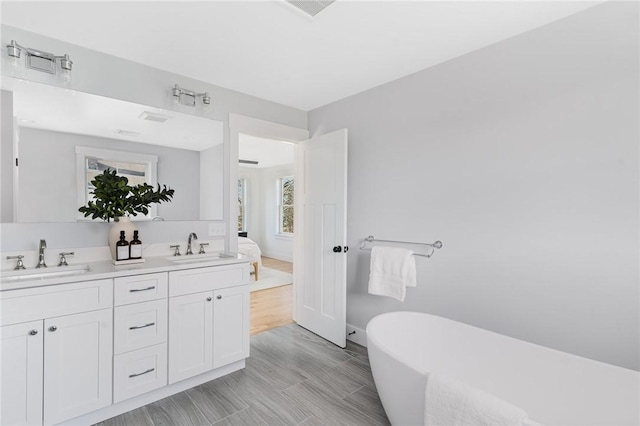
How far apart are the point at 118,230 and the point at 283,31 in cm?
177

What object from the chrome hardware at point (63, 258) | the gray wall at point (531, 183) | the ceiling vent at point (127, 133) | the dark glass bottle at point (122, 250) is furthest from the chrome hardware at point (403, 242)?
the chrome hardware at point (63, 258)

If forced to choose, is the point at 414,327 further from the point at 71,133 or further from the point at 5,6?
the point at 5,6

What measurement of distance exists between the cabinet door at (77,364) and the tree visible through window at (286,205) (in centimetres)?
590

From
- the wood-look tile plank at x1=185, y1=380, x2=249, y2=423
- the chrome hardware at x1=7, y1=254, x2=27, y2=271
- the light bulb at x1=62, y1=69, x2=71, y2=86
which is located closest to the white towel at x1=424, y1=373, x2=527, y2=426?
→ the wood-look tile plank at x1=185, y1=380, x2=249, y2=423

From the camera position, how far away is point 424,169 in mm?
2475

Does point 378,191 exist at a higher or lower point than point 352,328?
higher

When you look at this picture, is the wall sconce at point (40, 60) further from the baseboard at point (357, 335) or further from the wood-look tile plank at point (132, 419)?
the baseboard at point (357, 335)

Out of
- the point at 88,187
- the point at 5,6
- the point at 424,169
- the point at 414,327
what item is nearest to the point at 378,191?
the point at 424,169

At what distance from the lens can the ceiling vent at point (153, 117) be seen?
2.38 metres

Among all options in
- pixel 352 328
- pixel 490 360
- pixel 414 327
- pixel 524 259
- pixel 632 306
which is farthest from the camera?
Result: pixel 352 328

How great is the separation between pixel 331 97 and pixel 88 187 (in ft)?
7.31

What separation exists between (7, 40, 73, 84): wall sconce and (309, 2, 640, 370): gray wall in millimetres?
2386

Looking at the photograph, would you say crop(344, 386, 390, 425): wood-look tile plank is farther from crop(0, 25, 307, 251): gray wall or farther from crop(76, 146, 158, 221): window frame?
crop(76, 146, 158, 221): window frame

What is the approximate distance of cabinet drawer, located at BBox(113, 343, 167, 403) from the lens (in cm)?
187
